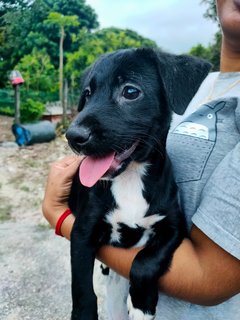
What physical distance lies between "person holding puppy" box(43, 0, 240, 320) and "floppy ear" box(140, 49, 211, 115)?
0.22 feet

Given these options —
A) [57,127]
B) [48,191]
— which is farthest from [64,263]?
[57,127]

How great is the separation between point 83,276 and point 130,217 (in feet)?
0.83

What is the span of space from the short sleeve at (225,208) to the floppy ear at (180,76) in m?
0.31

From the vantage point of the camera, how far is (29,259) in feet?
11.7

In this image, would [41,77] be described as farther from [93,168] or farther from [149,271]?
[149,271]

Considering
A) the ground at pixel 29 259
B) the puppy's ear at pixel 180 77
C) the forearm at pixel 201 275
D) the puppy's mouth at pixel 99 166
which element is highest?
the puppy's ear at pixel 180 77

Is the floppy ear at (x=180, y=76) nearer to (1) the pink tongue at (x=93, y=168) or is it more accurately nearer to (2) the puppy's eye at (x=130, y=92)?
(2) the puppy's eye at (x=130, y=92)

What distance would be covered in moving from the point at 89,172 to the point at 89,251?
29 cm

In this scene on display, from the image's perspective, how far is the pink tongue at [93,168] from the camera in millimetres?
1172

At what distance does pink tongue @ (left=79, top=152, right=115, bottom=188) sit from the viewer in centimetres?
117

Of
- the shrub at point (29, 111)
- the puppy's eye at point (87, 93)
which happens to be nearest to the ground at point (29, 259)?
the puppy's eye at point (87, 93)

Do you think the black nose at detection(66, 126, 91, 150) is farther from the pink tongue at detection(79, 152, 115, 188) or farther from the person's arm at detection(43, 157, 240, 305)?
the person's arm at detection(43, 157, 240, 305)

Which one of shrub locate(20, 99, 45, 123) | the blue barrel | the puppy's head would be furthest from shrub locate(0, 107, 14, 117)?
the puppy's head

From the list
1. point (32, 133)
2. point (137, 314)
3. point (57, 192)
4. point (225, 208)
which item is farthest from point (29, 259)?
point (32, 133)
